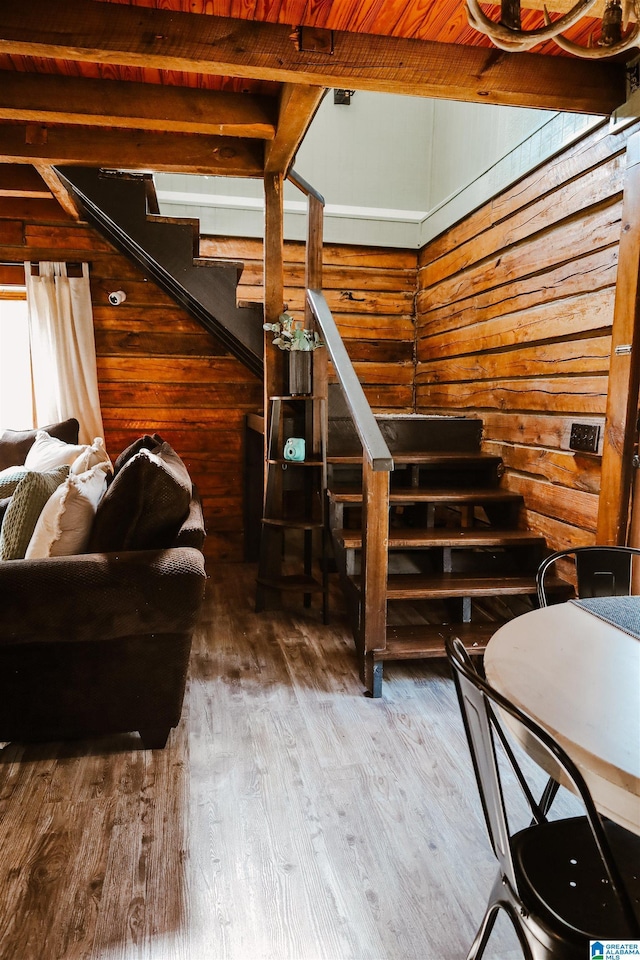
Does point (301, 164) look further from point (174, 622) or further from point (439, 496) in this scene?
point (174, 622)

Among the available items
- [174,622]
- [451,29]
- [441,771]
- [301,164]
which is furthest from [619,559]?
[301,164]

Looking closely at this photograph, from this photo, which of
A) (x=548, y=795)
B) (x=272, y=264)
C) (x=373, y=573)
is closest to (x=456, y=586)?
(x=373, y=573)

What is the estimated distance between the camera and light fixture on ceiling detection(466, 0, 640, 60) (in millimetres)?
1080

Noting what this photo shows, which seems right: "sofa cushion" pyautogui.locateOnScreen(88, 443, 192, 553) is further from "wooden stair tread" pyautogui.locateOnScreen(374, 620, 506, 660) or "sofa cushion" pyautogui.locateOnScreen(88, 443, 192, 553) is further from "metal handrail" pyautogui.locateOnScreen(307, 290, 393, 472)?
"wooden stair tread" pyautogui.locateOnScreen(374, 620, 506, 660)

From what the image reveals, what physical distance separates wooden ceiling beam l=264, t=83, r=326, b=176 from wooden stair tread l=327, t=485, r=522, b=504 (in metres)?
1.75

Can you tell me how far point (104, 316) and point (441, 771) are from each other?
393cm

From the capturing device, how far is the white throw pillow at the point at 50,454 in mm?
3160

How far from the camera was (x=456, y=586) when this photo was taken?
9.23 ft

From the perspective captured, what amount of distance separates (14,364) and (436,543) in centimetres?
352

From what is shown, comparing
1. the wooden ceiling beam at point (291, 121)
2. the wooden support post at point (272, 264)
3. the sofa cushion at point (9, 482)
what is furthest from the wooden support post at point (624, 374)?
the sofa cushion at point (9, 482)

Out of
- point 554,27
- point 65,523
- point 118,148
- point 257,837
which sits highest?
point 118,148

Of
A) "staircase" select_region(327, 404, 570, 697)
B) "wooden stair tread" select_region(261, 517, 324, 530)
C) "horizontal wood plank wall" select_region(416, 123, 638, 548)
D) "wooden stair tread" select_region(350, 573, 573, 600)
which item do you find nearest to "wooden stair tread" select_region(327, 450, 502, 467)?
"staircase" select_region(327, 404, 570, 697)

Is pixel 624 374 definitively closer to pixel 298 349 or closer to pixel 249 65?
pixel 298 349

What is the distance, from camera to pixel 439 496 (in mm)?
3229
